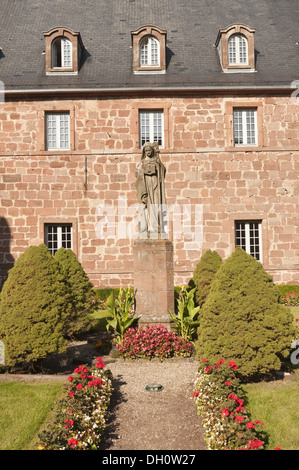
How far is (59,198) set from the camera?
15.0 m

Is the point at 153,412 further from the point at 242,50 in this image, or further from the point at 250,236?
the point at 242,50

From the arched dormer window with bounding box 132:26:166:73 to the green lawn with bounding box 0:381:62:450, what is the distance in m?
12.6

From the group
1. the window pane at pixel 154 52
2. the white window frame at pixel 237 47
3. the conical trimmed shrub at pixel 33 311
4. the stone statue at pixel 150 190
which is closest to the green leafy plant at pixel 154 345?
the conical trimmed shrub at pixel 33 311

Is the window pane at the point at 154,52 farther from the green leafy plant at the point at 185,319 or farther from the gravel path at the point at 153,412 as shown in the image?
the gravel path at the point at 153,412

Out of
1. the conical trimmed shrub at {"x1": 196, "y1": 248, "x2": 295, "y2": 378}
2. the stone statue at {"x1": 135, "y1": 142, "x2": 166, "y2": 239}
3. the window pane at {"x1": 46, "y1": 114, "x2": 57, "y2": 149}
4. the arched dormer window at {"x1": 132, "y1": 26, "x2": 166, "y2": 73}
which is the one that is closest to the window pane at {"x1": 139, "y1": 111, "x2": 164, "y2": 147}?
the arched dormer window at {"x1": 132, "y1": 26, "x2": 166, "y2": 73}

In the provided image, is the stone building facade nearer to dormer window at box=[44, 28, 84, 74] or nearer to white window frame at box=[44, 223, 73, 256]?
white window frame at box=[44, 223, 73, 256]

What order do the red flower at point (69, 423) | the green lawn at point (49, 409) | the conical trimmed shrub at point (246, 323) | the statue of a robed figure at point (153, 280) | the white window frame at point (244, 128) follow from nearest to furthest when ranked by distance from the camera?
the red flower at point (69, 423)
the green lawn at point (49, 409)
the conical trimmed shrub at point (246, 323)
the statue of a robed figure at point (153, 280)
the white window frame at point (244, 128)

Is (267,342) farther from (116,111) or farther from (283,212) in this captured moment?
(116,111)

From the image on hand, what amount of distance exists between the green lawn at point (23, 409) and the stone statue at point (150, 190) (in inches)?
166

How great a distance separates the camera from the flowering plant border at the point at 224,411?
14.5 feet

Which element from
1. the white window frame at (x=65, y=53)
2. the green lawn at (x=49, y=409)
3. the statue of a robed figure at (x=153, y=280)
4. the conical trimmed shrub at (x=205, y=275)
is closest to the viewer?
the green lawn at (x=49, y=409)

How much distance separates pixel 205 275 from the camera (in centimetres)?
1135

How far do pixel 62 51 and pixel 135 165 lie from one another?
534 cm

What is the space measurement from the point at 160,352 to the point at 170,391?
1654 mm
